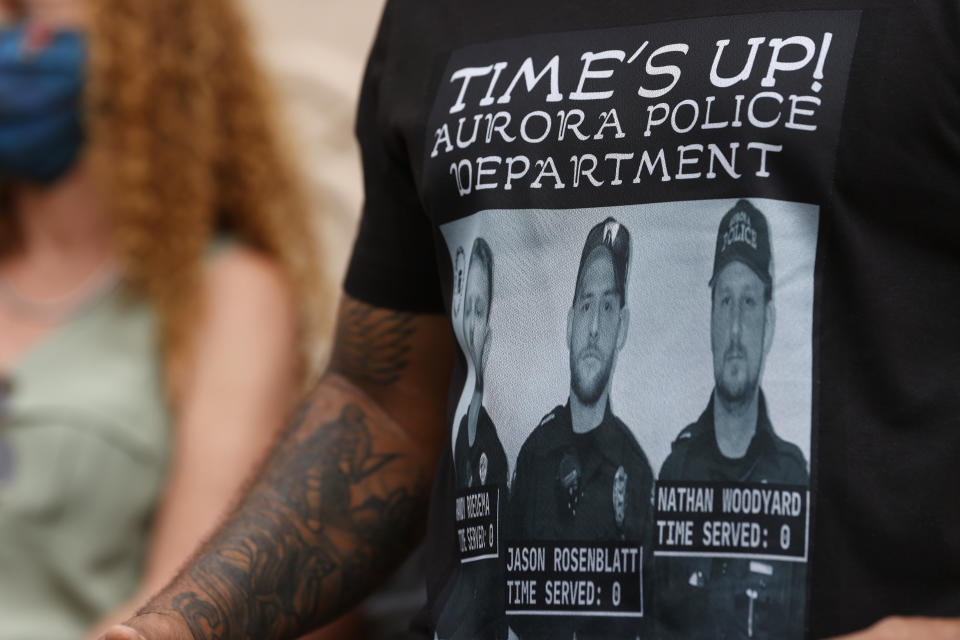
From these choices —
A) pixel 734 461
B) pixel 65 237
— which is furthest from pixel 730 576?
pixel 65 237

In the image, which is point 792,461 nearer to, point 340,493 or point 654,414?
point 654,414

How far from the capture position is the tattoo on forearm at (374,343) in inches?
61.1

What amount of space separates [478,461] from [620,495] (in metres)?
0.16

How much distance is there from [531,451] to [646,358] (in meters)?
0.14

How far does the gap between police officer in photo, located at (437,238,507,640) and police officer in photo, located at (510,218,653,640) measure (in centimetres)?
3

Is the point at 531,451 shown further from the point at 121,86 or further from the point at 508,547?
the point at 121,86

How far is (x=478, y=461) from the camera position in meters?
1.27

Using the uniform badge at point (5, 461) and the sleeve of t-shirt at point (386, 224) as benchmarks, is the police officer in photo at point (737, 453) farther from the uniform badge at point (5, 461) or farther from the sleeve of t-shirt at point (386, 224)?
the uniform badge at point (5, 461)

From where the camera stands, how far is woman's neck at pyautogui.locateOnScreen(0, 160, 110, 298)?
272 cm

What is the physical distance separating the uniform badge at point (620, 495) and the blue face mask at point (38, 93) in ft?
5.81

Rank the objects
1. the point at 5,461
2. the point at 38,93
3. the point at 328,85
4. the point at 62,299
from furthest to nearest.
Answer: the point at 328,85, the point at 62,299, the point at 38,93, the point at 5,461

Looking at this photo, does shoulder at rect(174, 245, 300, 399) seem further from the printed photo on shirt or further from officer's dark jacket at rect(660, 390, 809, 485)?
officer's dark jacket at rect(660, 390, 809, 485)

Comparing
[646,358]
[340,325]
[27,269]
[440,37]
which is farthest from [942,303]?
[27,269]

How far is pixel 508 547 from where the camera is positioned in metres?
1.22
